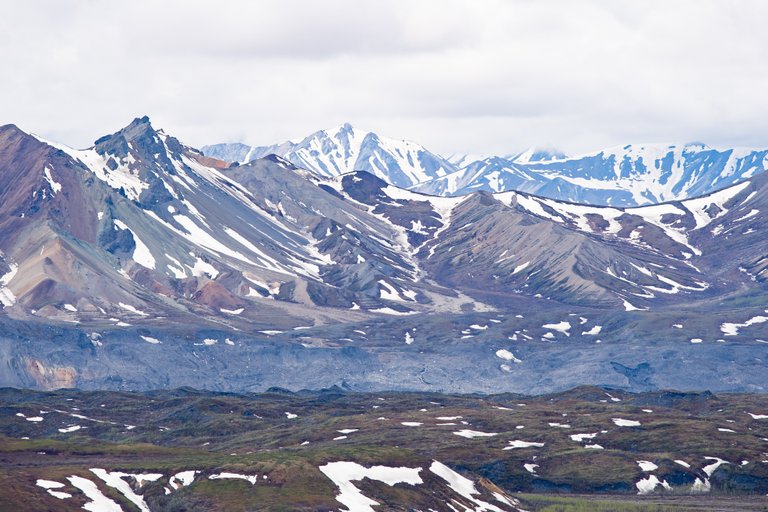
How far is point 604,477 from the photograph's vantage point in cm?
16888

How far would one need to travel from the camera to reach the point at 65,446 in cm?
16450

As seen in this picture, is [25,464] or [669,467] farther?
[669,467]

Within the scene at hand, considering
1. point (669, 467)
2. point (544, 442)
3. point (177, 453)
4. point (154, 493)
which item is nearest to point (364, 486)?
point (154, 493)

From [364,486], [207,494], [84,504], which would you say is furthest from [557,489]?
[84,504]

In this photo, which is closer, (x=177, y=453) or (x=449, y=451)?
(x=177, y=453)

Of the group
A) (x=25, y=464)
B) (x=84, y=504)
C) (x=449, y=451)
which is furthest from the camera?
(x=449, y=451)

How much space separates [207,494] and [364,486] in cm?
1638

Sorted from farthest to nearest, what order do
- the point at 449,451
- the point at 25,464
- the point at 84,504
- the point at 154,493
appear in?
the point at 449,451 < the point at 25,464 < the point at 154,493 < the point at 84,504

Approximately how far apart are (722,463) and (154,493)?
7395cm

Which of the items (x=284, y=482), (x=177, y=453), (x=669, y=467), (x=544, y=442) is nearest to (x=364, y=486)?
(x=284, y=482)

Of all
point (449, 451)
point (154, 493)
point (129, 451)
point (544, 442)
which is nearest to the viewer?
point (154, 493)

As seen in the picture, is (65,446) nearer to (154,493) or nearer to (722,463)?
(154,493)

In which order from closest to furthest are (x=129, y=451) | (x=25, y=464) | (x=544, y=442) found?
(x=25, y=464), (x=129, y=451), (x=544, y=442)

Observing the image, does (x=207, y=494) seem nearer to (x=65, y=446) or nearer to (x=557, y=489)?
(x=65, y=446)
